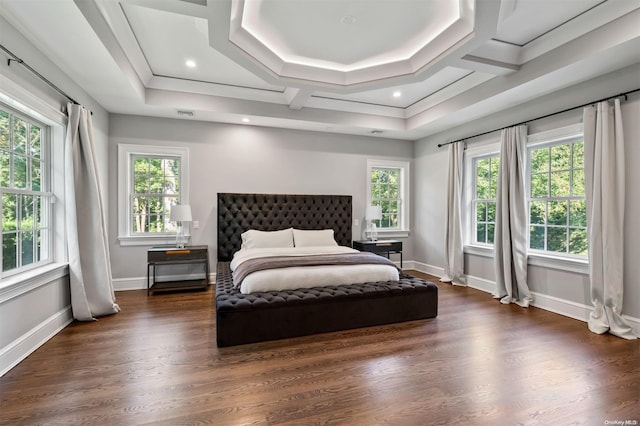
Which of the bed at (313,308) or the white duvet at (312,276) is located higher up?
the white duvet at (312,276)

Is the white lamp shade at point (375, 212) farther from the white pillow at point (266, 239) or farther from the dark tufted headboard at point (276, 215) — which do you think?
the white pillow at point (266, 239)

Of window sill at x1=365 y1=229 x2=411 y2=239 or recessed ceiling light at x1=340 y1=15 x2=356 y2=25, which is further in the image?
window sill at x1=365 y1=229 x2=411 y2=239

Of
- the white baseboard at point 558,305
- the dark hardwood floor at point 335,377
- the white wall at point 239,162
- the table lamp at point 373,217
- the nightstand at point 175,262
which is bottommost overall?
the dark hardwood floor at point 335,377

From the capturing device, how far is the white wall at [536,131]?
10.1 ft

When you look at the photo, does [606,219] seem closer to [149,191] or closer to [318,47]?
[318,47]

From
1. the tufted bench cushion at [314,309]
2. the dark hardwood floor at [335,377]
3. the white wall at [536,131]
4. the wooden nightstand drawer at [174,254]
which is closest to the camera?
the dark hardwood floor at [335,377]

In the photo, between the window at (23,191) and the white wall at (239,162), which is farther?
the white wall at (239,162)

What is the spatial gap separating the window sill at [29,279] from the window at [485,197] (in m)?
5.51

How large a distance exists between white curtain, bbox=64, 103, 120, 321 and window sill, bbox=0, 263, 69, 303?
0.16m

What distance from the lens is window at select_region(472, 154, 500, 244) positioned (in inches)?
192

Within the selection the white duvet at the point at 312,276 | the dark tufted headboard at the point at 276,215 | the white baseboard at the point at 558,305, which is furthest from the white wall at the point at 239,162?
the white baseboard at the point at 558,305

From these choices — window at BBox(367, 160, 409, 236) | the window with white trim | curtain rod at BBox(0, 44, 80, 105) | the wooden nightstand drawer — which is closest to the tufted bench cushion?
the wooden nightstand drawer

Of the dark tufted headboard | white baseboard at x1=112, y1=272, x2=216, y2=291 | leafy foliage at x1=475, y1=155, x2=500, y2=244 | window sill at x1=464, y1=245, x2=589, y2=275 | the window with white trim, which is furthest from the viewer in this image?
the dark tufted headboard

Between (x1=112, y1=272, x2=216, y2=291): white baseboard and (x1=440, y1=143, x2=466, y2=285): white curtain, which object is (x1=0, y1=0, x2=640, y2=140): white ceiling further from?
(x1=112, y1=272, x2=216, y2=291): white baseboard
